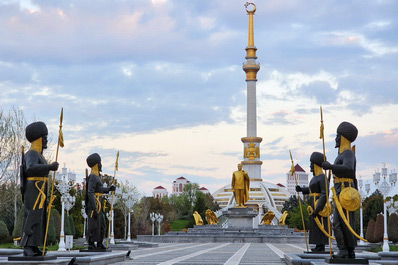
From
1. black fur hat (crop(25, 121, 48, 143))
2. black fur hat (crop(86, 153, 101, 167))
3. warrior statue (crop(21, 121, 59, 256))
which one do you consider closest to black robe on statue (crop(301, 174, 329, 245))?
black fur hat (crop(86, 153, 101, 167))

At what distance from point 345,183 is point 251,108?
76.4 meters

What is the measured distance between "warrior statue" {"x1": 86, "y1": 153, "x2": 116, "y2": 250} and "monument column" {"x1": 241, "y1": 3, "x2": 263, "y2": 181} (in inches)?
2802

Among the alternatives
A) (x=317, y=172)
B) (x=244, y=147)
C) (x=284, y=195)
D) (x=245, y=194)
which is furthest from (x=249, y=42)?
(x=317, y=172)

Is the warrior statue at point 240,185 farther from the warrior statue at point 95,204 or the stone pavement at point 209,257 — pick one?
the warrior statue at point 95,204

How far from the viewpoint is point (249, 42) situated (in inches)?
3568

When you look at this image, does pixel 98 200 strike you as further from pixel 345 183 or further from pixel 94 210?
pixel 345 183

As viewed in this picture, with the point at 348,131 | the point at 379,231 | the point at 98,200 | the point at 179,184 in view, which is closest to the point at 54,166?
the point at 98,200

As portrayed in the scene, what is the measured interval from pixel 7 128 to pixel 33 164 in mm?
36855

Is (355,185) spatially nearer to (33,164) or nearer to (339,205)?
(339,205)

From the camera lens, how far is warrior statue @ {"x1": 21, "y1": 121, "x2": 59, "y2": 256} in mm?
13086

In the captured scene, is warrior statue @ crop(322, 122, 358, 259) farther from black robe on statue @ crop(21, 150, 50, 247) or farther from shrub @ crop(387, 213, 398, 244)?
shrub @ crop(387, 213, 398, 244)

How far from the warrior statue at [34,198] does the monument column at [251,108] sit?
7578 centimetres

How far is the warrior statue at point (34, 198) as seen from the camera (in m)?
13.1

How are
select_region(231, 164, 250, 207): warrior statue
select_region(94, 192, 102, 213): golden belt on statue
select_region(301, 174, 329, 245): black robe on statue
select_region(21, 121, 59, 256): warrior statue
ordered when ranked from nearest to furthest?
select_region(21, 121, 59, 256): warrior statue, select_region(301, 174, 329, 245): black robe on statue, select_region(94, 192, 102, 213): golden belt on statue, select_region(231, 164, 250, 207): warrior statue
